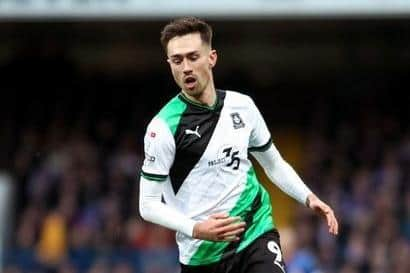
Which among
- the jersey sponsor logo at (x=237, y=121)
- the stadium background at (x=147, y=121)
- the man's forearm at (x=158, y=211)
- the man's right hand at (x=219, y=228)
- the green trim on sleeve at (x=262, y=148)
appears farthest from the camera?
the stadium background at (x=147, y=121)

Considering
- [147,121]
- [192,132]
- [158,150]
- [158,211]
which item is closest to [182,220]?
[158,211]

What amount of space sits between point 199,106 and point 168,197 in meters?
0.54

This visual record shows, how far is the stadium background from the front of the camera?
14438 mm

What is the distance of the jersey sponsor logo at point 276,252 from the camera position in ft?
21.5

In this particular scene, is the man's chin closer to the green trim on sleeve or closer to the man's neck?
the man's neck

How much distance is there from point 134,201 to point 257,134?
28.9ft

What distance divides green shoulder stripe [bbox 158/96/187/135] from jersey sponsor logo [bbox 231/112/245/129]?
0.30m

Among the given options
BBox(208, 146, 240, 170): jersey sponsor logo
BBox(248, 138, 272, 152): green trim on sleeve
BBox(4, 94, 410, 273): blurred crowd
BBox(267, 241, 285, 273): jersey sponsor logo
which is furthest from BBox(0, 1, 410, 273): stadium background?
BBox(208, 146, 240, 170): jersey sponsor logo

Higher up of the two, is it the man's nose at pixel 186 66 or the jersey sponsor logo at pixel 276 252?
the man's nose at pixel 186 66

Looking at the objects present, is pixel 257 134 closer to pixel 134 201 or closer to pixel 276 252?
pixel 276 252

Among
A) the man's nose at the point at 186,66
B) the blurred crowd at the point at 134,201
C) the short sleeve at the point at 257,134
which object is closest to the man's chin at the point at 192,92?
the man's nose at the point at 186,66

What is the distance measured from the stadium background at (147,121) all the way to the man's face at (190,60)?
6.57 metres

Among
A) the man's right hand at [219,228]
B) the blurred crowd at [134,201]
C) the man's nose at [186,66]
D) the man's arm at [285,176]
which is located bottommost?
the blurred crowd at [134,201]

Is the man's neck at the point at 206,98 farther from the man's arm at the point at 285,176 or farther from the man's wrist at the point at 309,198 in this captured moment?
the man's wrist at the point at 309,198
